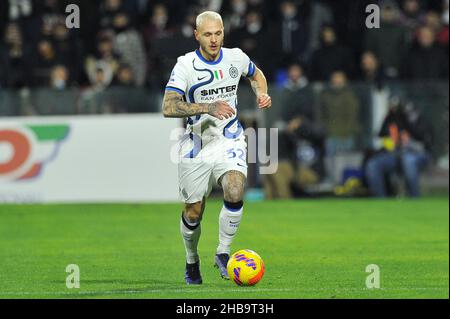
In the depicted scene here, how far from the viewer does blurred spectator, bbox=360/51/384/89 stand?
73.4 feet

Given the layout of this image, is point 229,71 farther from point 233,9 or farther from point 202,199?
point 233,9

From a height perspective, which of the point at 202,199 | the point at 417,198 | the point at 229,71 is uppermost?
the point at 229,71

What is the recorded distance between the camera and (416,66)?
22.7 metres

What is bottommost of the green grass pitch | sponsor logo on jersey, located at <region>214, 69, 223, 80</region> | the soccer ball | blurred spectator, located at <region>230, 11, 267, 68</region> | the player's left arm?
the green grass pitch

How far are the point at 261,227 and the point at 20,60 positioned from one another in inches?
291

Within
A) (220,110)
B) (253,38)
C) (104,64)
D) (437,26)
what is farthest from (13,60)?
(220,110)

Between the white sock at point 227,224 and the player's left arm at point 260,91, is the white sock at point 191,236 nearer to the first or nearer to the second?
the white sock at point 227,224

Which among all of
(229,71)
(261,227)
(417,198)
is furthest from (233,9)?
(229,71)

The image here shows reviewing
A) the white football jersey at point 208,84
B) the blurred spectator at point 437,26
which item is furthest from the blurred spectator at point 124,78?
the white football jersey at point 208,84

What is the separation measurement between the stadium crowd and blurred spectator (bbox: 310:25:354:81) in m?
0.02

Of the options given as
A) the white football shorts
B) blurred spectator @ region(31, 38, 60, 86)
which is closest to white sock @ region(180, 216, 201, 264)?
the white football shorts

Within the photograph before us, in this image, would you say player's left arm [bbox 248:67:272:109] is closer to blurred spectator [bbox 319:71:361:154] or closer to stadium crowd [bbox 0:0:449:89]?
stadium crowd [bbox 0:0:449:89]

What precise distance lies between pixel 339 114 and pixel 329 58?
42.1 inches
